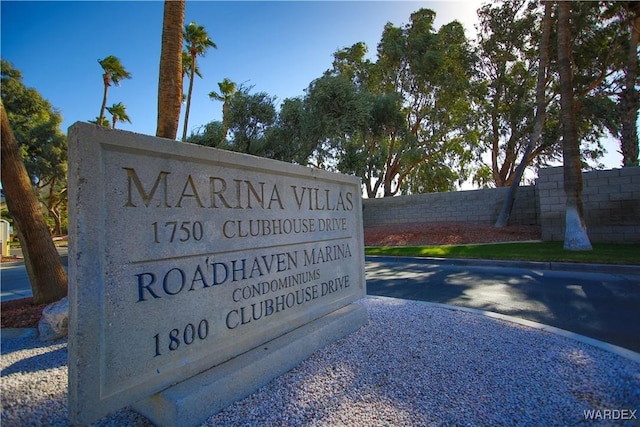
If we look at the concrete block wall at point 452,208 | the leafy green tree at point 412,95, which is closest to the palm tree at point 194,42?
the leafy green tree at point 412,95

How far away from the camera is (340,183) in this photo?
448 cm

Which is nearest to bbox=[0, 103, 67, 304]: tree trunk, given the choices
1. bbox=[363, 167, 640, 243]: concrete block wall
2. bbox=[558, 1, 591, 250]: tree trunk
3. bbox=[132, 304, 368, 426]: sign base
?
bbox=[132, 304, 368, 426]: sign base

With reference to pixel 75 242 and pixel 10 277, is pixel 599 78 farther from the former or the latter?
pixel 10 277

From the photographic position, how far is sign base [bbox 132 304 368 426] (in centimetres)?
228

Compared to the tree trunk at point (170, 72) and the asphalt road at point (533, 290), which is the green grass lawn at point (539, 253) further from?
the tree trunk at point (170, 72)

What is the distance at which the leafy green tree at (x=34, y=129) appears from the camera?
26312 millimetres

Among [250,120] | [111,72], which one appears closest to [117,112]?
[111,72]

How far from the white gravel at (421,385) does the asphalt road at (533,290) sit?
3.07 ft

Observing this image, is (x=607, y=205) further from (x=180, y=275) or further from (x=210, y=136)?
(x=210, y=136)

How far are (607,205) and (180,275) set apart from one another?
13.7 meters

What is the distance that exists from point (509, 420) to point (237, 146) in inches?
625

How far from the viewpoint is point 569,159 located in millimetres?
9961

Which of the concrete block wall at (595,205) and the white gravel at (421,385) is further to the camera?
the concrete block wall at (595,205)

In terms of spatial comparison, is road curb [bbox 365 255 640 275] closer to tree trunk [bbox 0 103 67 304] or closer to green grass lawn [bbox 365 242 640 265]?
green grass lawn [bbox 365 242 640 265]
